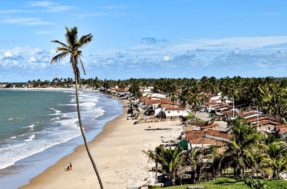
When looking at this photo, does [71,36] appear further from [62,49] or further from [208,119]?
[208,119]

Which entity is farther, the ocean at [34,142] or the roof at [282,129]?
the roof at [282,129]

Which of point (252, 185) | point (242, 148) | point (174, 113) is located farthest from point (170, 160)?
point (174, 113)

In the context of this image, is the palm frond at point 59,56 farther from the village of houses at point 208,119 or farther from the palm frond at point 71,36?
the village of houses at point 208,119

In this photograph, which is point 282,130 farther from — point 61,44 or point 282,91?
point 61,44

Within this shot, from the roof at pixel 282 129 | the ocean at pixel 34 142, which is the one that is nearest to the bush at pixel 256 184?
the ocean at pixel 34 142

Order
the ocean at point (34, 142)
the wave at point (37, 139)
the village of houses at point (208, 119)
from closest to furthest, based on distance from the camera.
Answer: the village of houses at point (208, 119)
the ocean at point (34, 142)
the wave at point (37, 139)

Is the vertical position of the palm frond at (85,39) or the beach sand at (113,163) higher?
the palm frond at (85,39)

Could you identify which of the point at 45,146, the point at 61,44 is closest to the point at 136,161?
the point at 45,146

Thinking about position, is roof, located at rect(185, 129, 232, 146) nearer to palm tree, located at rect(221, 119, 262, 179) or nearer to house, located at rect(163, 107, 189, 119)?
palm tree, located at rect(221, 119, 262, 179)
